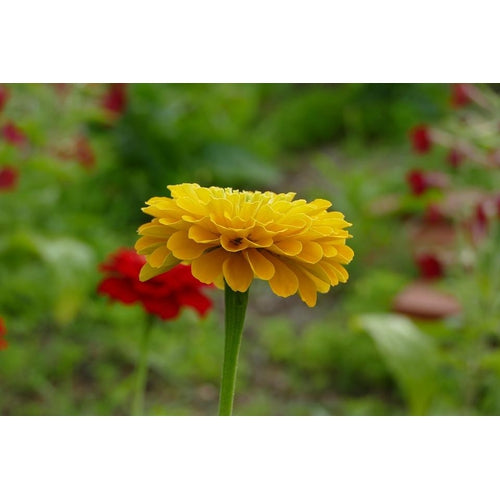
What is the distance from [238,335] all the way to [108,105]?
1779 millimetres

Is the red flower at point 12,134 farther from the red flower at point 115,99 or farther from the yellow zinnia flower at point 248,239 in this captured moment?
the yellow zinnia flower at point 248,239

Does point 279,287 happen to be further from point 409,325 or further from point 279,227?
point 409,325

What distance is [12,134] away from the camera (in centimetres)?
158

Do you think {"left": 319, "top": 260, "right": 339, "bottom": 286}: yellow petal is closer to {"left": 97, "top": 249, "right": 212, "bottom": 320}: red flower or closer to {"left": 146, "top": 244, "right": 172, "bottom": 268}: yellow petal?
{"left": 146, "top": 244, "right": 172, "bottom": 268}: yellow petal

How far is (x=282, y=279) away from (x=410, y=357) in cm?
99

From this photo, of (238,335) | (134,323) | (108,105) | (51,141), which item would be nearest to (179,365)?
(134,323)

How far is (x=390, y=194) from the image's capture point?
2.40 metres

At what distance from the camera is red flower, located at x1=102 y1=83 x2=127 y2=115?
7.17ft

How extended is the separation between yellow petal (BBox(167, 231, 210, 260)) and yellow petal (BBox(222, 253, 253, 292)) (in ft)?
0.06

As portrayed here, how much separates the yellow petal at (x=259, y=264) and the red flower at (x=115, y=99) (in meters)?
1.77

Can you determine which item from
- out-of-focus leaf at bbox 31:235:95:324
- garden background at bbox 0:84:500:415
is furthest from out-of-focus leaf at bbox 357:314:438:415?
out-of-focus leaf at bbox 31:235:95:324

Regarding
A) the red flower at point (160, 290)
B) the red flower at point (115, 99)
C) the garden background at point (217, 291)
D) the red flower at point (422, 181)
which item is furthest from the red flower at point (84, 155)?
the red flower at point (160, 290)

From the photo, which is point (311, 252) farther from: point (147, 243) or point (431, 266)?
point (431, 266)
